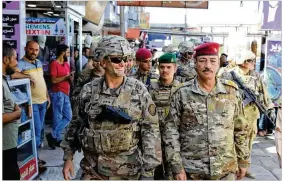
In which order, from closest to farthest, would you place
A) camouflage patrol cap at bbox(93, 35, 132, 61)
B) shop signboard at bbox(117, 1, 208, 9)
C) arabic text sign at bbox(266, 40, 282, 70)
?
camouflage patrol cap at bbox(93, 35, 132, 61)
arabic text sign at bbox(266, 40, 282, 70)
shop signboard at bbox(117, 1, 208, 9)

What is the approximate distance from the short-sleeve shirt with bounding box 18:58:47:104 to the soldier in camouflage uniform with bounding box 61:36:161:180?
9.73 feet

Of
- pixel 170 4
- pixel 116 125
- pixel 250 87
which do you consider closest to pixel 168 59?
pixel 250 87

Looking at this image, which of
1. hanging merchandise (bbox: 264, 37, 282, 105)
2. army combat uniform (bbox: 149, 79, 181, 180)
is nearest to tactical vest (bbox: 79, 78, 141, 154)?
army combat uniform (bbox: 149, 79, 181, 180)

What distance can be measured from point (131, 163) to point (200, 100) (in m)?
0.66

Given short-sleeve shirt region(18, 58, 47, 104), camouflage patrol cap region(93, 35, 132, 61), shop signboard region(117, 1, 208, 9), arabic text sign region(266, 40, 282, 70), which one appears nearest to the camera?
Answer: camouflage patrol cap region(93, 35, 132, 61)

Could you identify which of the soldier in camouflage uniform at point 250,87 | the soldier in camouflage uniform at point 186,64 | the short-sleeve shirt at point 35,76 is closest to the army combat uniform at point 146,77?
the soldier in camouflage uniform at point 186,64

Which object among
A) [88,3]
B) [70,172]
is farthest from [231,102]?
[88,3]

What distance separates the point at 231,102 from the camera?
11.0 feet

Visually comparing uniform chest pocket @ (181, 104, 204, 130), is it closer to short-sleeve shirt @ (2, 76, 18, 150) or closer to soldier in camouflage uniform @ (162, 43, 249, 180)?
soldier in camouflage uniform @ (162, 43, 249, 180)

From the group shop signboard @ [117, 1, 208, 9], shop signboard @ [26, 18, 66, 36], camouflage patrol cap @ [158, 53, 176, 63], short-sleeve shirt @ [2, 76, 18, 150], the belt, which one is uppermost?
shop signboard @ [117, 1, 208, 9]

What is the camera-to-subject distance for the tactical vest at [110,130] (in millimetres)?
3113

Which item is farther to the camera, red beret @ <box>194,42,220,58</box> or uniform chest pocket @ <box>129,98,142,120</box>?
red beret @ <box>194,42,220,58</box>

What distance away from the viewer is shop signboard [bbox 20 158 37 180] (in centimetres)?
490

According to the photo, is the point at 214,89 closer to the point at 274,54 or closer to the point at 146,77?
the point at 146,77
